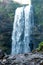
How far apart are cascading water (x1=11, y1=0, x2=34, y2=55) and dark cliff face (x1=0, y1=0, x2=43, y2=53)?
2.03 feet

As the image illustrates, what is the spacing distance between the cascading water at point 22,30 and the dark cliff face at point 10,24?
24.3 inches

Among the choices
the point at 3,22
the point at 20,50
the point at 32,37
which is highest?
the point at 3,22

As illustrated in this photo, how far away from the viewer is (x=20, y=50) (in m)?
22.7

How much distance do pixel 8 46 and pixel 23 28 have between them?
279cm

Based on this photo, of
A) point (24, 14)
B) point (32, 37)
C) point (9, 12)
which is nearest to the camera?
point (32, 37)

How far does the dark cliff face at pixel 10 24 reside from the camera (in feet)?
73.8

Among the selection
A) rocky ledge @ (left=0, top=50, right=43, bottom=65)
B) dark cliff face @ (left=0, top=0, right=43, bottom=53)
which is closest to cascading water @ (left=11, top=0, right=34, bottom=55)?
dark cliff face @ (left=0, top=0, right=43, bottom=53)

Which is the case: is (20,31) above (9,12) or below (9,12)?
below

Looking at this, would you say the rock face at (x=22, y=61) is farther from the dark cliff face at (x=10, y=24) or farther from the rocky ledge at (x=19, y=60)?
the dark cliff face at (x=10, y=24)

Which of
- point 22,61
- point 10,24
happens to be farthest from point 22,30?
point 22,61

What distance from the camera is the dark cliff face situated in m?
22.5

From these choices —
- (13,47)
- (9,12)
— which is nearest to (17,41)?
(13,47)

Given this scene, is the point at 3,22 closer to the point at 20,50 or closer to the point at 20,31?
the point at 20,31

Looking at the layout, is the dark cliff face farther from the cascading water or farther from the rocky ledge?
the rocky ledge
